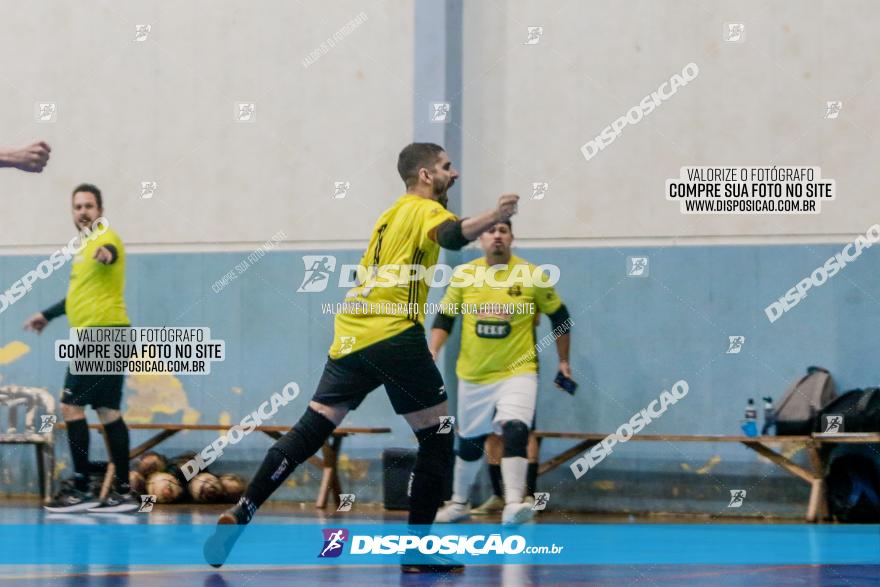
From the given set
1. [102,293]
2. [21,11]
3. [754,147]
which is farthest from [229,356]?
[754,147]

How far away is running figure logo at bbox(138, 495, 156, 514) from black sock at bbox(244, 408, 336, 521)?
15.9ft

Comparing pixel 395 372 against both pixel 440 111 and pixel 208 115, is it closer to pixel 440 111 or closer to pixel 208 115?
pixel 440 111

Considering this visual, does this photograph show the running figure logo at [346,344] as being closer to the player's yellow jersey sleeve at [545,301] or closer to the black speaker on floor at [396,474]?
the player's yellow jersey sleeve at [545,301]

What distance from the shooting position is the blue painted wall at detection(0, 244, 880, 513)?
1191 centimetres

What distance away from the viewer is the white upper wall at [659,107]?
11.9 m

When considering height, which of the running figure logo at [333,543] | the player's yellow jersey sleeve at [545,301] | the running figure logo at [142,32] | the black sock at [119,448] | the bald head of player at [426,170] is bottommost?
the running figure logo at [333,543]

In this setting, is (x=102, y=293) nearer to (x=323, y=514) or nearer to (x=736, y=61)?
(x=323, y=514)

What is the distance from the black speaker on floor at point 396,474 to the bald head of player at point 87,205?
356 cm

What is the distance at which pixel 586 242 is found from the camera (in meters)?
12.4

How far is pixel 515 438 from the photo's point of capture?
1072 cm

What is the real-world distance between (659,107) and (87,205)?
17.9 feet

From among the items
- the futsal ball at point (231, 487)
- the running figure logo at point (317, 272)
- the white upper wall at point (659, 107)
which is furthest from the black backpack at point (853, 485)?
the futsal ball at point (231, 487)

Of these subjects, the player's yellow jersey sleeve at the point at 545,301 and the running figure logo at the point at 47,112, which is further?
the running figure logo at the point at 47,112

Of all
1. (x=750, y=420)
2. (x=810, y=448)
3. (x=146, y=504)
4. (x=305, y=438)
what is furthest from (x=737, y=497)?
(x=305, y=438)
